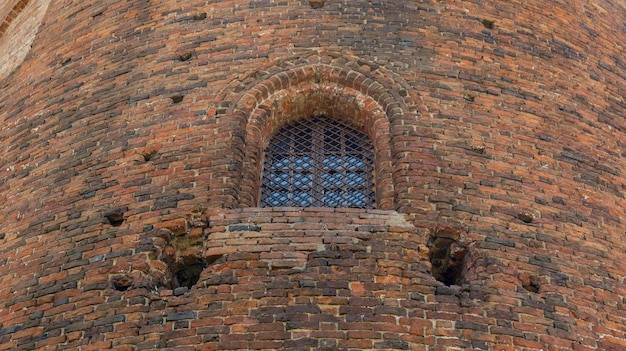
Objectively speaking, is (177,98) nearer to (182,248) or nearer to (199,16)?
(199,16)

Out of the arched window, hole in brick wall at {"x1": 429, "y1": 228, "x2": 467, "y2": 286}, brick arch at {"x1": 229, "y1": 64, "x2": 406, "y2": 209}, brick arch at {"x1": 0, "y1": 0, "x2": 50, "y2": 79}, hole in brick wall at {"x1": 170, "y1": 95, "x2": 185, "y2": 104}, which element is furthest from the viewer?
brick arch at {"x1": 0, "y1": 0, "x2": 50, "y2": 79}

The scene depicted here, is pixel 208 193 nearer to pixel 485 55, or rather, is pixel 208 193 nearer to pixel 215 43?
pixel 215 43

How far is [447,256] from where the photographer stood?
7.54 meters

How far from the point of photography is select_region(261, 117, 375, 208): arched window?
8.20 meters

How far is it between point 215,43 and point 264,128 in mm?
1100

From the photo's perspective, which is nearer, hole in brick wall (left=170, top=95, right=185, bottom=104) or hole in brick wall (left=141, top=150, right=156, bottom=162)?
hole in brick wall (left=141, top=150, right=156, bottom=162)

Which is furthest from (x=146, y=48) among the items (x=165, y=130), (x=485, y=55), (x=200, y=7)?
(x=485, y=55)

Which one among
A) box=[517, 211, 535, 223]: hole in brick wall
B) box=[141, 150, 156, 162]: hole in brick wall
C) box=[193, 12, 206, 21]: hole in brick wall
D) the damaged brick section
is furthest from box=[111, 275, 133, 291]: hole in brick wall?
box=[193, 12, 206, 21]: hole in brick wall

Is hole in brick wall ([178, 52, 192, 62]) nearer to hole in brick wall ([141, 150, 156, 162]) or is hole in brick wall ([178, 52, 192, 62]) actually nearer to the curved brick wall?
the curved brick wall

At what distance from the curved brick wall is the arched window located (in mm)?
161

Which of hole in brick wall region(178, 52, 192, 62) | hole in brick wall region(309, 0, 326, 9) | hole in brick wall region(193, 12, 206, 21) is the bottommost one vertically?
hole in brick wall region(178, 52, 192, 62)

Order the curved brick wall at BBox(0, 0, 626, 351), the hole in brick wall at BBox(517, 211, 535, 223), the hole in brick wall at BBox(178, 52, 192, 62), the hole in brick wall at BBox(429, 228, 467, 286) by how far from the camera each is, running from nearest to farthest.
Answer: the curved brick wall at BBox(0, 0, 626, 351) < the hole in brick wall at BBox(429, 228, 467, 286) < the hole in brick wall at BBox(517, 211, 535, 223) < the hole in brick wall at BBox(178, 52, 192, 62)

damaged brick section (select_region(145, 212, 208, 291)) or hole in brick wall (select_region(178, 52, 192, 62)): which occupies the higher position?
hole in brick wall (select_region(178, 52, 192, 62))

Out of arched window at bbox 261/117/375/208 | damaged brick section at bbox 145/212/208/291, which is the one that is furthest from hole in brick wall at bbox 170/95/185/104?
damaged brick section at bbox 145/212/208/291
